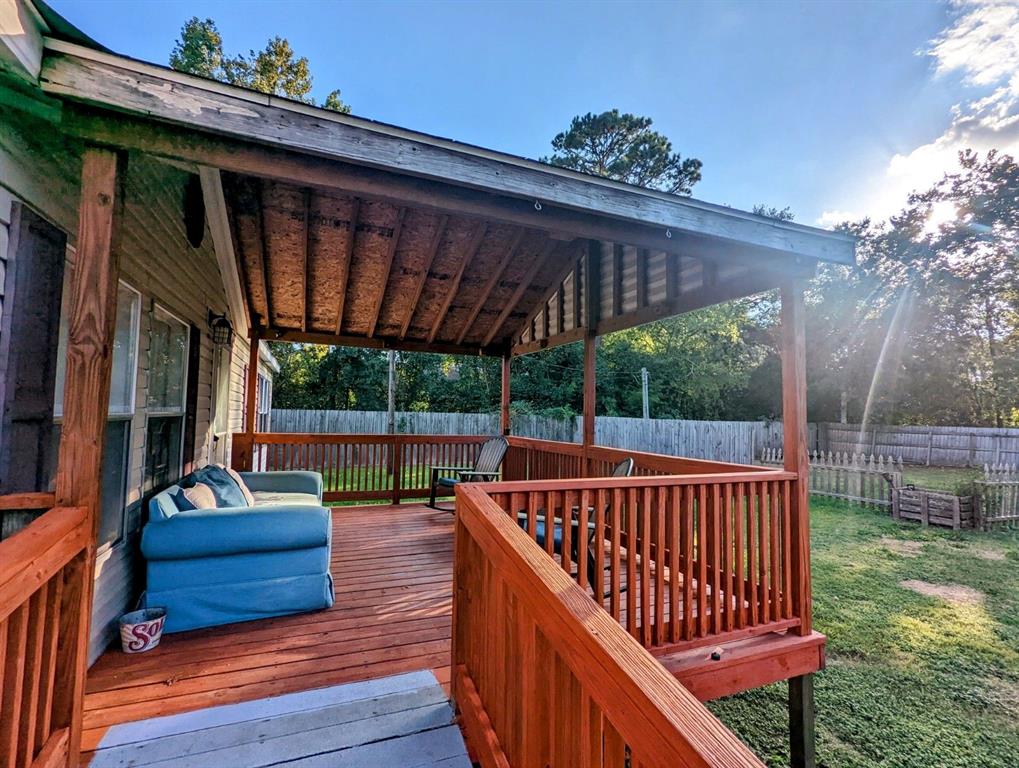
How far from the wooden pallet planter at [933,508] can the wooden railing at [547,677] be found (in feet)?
30.5

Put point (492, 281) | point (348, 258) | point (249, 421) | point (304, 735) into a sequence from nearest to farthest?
1. point (304, 735)
2. point (348, 258)
3. point (492, 281)
4. point (249, 421)

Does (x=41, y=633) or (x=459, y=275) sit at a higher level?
(x=459, y=275)

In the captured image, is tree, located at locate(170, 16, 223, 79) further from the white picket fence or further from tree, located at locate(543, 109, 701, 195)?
the white picket fence

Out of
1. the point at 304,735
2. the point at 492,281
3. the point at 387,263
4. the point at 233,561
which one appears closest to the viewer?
the point at 304,735

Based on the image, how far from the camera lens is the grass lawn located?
303 centimetres

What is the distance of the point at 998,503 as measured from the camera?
742 centimetres

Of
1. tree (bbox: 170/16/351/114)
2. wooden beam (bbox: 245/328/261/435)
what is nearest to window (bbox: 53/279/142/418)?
wooden beam (bbox: 245/328/261/435)

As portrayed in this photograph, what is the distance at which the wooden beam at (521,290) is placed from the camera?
17.2 ft

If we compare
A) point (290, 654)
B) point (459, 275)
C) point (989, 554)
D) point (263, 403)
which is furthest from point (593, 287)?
point (263, 403)

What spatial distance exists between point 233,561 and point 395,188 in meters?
2.47

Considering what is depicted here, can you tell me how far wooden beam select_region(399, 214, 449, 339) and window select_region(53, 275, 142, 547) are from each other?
8.52 ft

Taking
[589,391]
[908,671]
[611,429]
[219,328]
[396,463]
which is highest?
[219,328]

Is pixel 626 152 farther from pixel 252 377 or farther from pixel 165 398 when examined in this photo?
pixel 165 398

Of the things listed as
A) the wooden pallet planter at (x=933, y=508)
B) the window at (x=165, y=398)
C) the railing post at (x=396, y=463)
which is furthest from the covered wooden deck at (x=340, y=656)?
the wooden pallet planter at (x=933, y=508)
